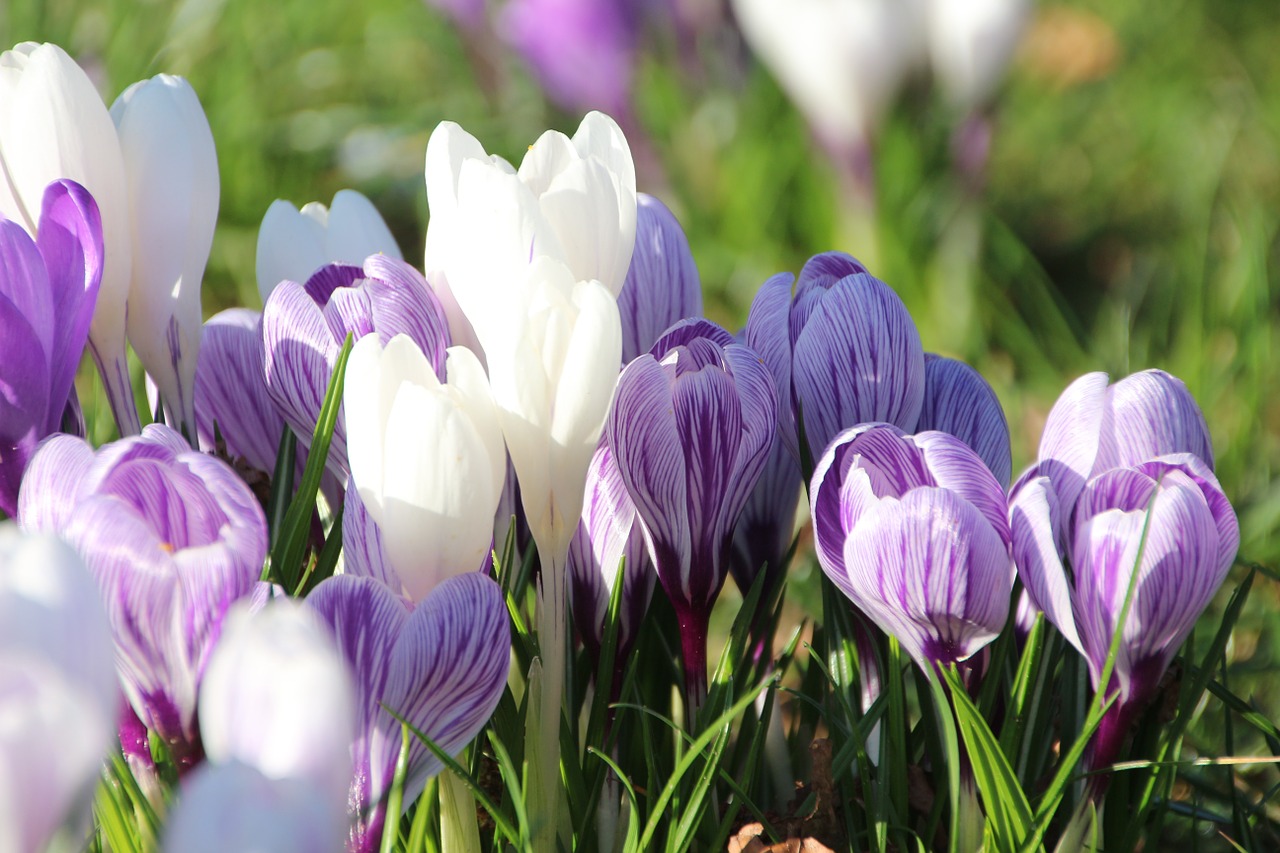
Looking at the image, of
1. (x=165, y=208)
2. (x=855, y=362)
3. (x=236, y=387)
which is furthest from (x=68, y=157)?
(x=855, y=362)

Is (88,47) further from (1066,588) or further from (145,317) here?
(1066,588)

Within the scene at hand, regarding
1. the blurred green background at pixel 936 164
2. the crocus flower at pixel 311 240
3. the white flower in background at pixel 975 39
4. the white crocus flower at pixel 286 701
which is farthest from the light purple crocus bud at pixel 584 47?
the white crocus flower at pixel 286 701

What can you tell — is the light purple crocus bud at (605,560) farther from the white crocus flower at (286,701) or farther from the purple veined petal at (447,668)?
the white crocus flower at (286,701)

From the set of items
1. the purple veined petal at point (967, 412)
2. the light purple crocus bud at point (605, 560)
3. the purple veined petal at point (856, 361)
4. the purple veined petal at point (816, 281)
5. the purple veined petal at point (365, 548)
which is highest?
the purple veined petal at point (816, 281)

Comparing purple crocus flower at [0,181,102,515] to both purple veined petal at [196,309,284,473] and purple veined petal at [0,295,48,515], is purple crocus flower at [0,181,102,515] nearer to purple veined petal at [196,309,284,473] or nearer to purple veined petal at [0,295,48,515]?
purple veined petal at [0,295,48,515]

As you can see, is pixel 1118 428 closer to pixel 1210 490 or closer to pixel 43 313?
pixel 1210 490

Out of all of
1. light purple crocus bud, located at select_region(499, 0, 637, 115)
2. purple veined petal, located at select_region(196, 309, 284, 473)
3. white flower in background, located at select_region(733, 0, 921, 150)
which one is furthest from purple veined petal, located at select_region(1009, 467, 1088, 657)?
light purple crocus bud, located at select_region(499, 0, 637, 115)

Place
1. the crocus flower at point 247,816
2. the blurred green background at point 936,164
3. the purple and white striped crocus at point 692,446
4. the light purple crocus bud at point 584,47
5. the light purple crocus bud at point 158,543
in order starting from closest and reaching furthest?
the crocus flower at point 247,816, the light purple crocus bud at point 158,543, the purple and white striped crocus at point 692,446, the blurred green background at point 936,164, the light purple crocus bud at point 584,47
